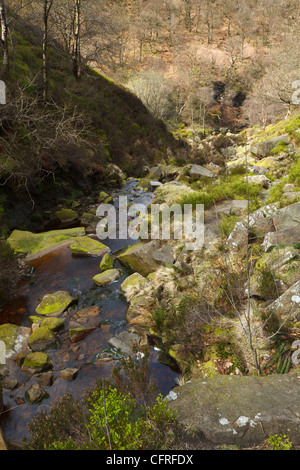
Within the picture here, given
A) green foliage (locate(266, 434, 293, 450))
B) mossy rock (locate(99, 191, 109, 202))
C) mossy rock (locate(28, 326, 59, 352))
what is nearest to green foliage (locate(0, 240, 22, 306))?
mossy rock (locate(28, 326, 59, 352))

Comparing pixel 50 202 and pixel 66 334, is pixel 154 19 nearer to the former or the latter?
pixel 50 202

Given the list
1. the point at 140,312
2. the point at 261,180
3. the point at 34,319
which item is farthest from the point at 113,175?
the point at 140,312

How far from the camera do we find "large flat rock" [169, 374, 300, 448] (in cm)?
229

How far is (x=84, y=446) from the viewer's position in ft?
6.74

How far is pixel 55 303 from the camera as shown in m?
5.42

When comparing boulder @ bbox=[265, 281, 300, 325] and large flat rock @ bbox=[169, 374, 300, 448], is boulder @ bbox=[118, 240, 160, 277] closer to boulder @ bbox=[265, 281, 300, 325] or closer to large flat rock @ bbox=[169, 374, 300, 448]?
boulder @ bbox=[265, 281, 300, 325]

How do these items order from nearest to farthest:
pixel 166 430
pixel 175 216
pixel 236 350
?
1. pixel 166 430
2. pixel 236 350
3. pixel 175 216

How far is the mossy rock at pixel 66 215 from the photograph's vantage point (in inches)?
384

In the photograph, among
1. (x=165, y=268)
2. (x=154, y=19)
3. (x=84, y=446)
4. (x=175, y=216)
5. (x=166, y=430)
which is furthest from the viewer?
(x=154, y=19)

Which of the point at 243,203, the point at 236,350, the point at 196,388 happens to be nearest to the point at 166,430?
the point at 196,388

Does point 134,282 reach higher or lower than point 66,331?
higher

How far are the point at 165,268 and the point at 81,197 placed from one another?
7490mm

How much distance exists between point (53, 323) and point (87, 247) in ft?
A: 9.95

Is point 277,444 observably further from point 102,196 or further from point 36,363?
point 102,196
